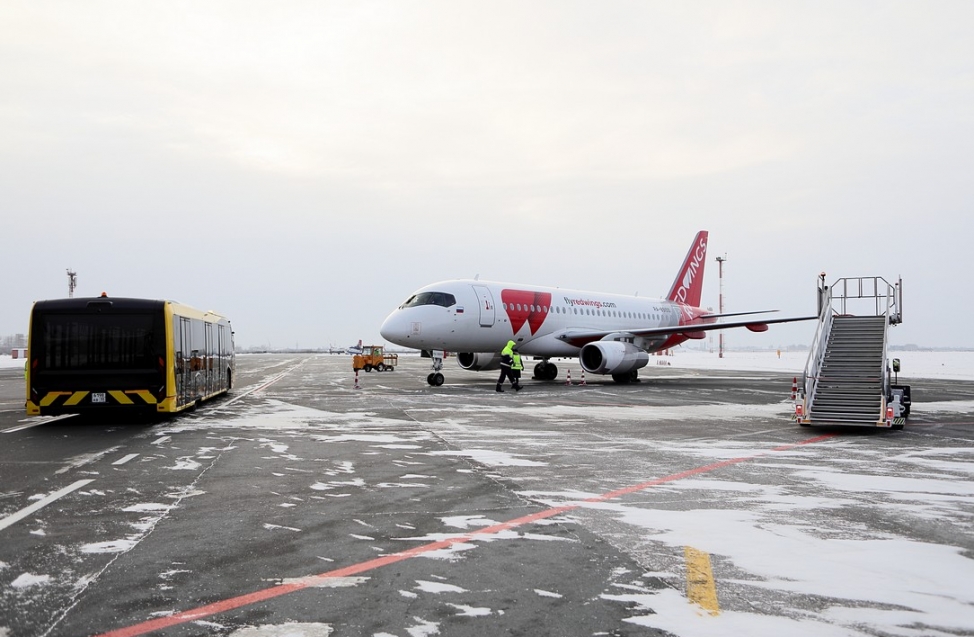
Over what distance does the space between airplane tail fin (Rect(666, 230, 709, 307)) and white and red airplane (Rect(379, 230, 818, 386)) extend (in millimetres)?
4808

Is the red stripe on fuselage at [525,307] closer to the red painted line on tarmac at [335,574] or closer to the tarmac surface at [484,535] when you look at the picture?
the tarmac surface at [484,535]

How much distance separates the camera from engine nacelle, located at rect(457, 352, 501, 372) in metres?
30.2

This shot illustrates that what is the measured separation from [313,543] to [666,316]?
33.9 metres

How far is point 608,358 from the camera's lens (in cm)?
2688

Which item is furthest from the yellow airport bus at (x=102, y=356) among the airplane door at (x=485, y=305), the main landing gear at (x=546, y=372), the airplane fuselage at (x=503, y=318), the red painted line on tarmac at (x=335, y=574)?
the main landing gear at (x=546, y=372)

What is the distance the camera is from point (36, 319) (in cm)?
1459

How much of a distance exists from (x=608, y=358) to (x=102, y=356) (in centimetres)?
1663

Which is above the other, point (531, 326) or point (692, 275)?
point (692, 275)

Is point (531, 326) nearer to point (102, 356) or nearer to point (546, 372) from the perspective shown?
point (546, 372)

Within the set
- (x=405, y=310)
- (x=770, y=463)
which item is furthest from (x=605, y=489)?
(x=405, y=310)

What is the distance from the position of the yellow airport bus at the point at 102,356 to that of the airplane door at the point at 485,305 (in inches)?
513

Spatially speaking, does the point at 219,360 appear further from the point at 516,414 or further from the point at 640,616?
the point at 640,616

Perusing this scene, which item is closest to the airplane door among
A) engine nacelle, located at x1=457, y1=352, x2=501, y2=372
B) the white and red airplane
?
the white and red airplane

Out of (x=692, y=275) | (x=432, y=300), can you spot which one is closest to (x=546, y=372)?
(x=432, y=300)
